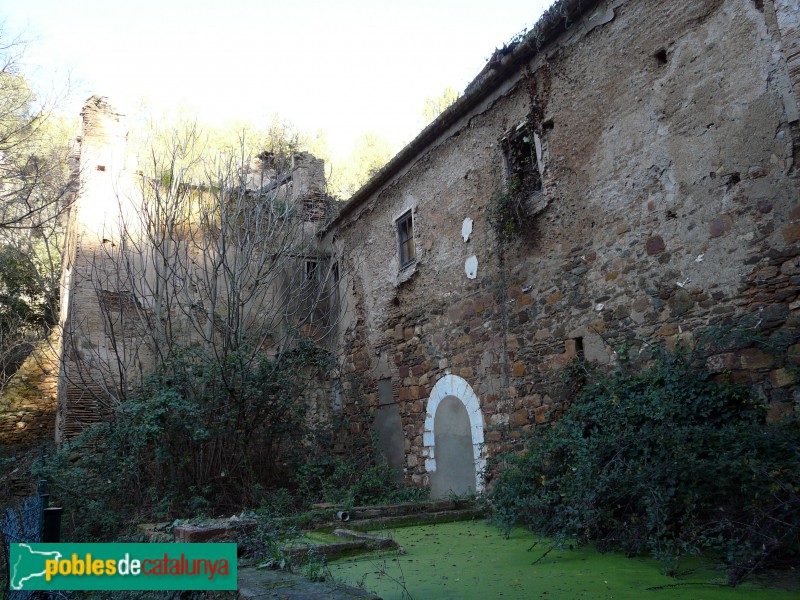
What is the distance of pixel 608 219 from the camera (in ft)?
19.7

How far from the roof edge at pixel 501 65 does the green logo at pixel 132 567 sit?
5982mm

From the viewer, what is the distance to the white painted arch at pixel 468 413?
7395 millimetres

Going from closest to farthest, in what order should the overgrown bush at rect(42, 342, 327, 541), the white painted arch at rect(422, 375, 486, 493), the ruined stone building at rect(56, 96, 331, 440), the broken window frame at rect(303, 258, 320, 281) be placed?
the overgrown bush at rect(42, 342, 327, 541) < the white painted arch at rect(422, 375, 486, 493) < the ruined stone building at rect(56, 96, 331, 440) < the broken window frame at rect(303, 258, 320, 281)

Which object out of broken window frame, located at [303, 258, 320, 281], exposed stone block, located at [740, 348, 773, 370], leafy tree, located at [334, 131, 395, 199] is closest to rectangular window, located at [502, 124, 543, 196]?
exposed stone block, located at [740, 348, 773, 370]

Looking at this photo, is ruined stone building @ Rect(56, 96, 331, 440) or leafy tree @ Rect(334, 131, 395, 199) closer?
ruined stone building @ Rect(56, 96, 331, 440)

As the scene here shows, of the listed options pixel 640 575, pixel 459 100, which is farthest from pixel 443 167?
pixel 640 575

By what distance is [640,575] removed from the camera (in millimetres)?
3768

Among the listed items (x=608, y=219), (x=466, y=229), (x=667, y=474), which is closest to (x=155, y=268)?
(x=466, y=229)

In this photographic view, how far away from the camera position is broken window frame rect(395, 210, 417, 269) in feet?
30.3

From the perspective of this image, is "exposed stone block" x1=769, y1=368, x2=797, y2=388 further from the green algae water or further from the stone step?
the stone step

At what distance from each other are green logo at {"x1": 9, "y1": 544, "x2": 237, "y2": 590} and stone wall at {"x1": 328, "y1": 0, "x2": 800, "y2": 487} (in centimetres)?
384

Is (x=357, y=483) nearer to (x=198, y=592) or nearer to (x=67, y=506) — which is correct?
(x=67, y=506)

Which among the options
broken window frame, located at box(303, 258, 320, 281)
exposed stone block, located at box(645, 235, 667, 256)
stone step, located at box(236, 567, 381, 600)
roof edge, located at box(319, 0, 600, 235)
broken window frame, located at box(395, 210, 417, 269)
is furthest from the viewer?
broken window frame, located at box(303, 258, 320, 281)

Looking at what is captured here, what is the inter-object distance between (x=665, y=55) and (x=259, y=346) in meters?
6.23
